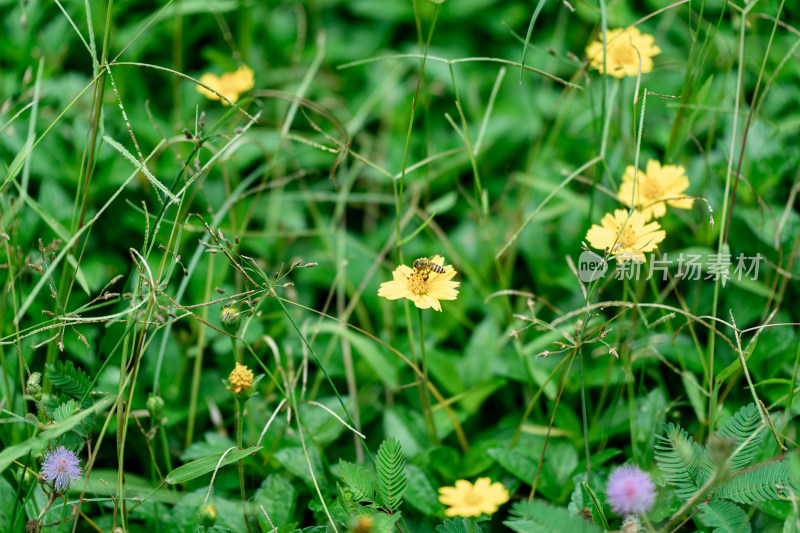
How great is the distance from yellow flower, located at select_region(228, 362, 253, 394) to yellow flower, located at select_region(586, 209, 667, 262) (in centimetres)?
58

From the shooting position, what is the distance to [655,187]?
130 centimetres

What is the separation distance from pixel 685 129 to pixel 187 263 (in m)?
1.17

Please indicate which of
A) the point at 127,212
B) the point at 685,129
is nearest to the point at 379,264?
the point at 127,212

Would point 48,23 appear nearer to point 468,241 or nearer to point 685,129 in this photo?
point 468,241


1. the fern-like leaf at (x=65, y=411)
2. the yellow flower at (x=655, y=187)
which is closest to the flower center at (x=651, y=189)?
the yellow flower at (x=655, y=187)

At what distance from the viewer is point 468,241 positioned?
5.62ft

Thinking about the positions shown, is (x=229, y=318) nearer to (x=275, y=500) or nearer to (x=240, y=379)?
(x=240, y=379)

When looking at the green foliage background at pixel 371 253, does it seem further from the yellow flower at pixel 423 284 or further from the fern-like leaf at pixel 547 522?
the yellow flower at pixel 423 284

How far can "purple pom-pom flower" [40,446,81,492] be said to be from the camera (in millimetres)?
974

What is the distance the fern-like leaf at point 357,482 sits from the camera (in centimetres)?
101

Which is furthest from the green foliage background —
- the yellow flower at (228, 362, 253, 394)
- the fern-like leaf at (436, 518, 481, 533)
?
the yellow flower at (228, 362, 253, 394)

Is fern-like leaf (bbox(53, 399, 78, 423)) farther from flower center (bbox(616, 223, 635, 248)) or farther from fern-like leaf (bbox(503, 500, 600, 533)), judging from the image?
flower center (bbox(616, 223, 635, 248))

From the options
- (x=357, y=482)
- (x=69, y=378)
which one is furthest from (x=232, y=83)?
(x=357, y=482)

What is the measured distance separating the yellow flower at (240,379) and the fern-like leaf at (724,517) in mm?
684
